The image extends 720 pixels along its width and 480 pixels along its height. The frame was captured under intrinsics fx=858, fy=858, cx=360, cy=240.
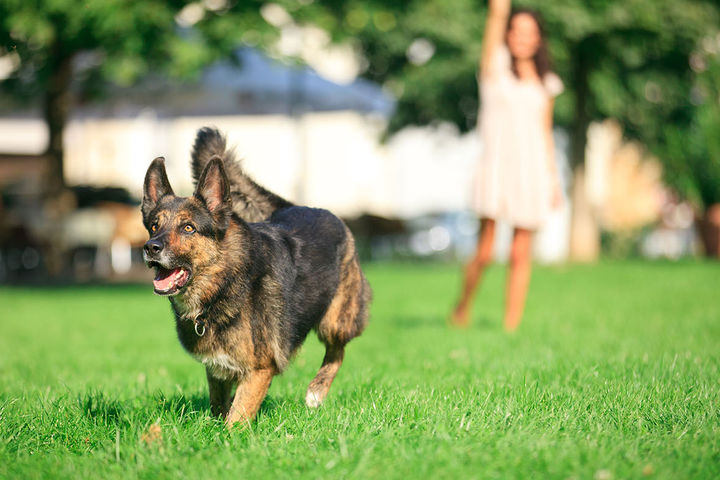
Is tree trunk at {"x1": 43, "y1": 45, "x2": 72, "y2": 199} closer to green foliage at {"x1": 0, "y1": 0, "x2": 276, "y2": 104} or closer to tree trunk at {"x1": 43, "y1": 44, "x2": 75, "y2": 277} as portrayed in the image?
tree trunk at {"x1": 43, "y1": 44, "x2": 75, "y2": 277}

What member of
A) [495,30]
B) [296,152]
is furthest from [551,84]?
[296,152]

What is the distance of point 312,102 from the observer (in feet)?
60.3

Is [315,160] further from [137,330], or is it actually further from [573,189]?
[137,330]

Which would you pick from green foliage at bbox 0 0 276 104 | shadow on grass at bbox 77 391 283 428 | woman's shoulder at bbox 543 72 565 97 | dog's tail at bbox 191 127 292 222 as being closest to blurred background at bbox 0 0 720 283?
green foliage at bbox 0 0 276 104

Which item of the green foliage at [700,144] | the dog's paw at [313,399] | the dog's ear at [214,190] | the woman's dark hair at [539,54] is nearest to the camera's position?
the dog's ear at [214,190]

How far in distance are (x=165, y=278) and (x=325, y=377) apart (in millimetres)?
1289

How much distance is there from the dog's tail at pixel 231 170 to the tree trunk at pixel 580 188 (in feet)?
58.3

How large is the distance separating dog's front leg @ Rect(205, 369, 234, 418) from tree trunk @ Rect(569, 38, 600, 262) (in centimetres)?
1867

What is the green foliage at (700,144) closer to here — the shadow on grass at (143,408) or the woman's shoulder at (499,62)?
the woman's shoulder at (499,62)

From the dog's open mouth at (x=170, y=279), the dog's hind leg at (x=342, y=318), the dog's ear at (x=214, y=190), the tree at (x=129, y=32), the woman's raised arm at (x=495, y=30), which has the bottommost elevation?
the dog's hind leg at (x=342, y=318)

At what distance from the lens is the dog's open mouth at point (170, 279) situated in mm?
4199

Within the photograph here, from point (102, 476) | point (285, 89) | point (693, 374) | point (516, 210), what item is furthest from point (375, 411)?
point (285, 89)

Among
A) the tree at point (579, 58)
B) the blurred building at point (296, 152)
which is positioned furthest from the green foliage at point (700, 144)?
the blurred building at point (296, 152)

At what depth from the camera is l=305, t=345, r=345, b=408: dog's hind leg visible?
4.88 metres
